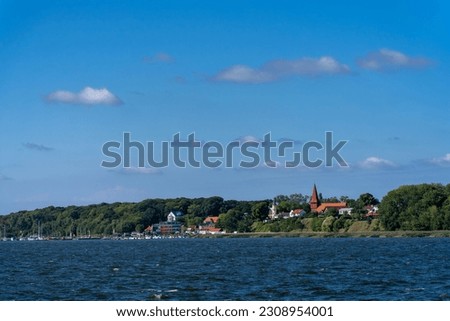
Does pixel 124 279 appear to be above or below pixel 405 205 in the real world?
below

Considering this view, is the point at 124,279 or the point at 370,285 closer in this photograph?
the point at 370,285

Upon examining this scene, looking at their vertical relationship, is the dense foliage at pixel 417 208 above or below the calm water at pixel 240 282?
above

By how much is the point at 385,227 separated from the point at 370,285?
137165 mm

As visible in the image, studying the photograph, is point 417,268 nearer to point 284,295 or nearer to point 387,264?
point 387,264

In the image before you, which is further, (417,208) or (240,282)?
(417,208)

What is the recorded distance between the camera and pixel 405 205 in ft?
585

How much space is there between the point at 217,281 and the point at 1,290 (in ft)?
39.1

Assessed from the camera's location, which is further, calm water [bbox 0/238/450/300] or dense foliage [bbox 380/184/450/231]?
dense foliage [bbox 380/184/450/231]

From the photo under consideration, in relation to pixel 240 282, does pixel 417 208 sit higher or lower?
higher

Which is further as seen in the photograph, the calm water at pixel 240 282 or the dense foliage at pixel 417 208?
the dense foliage at pixel 417 208
